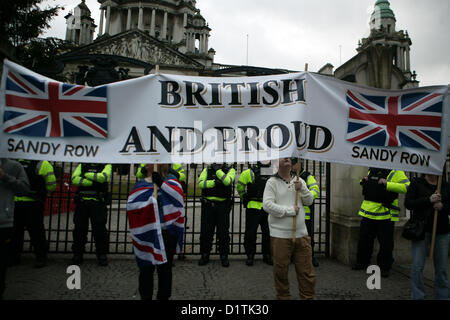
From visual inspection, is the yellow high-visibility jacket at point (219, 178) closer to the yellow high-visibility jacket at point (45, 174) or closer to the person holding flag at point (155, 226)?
the person holding flag at point (155, 226)

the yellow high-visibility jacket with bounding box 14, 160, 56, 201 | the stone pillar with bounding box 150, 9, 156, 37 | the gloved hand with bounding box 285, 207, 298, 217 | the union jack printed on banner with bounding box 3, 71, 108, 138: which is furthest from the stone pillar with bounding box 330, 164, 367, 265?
the stone pillar with bounding box 150, 9, 156, 37

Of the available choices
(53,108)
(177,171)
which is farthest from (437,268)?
(53,108)

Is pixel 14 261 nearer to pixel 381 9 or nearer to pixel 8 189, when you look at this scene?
pixel 8 189

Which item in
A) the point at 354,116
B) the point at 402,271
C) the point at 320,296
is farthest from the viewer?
the point at 402,271

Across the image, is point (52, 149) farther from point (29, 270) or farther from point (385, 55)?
point (385, 55)

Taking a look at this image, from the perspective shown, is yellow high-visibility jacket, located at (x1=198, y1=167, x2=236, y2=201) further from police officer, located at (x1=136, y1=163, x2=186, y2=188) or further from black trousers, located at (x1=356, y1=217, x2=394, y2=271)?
black trousers, located at (x1=356, y1=217, x2=394, y2=271)

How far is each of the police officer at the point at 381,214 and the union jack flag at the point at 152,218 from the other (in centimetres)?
358

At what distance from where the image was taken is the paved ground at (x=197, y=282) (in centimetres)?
407

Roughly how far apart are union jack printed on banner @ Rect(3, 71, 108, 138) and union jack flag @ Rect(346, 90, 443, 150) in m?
3.12

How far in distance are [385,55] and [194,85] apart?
4.10 metres

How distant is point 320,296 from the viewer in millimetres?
4152

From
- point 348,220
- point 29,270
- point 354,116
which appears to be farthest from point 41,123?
point 348,220

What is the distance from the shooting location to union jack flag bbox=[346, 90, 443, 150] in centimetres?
361

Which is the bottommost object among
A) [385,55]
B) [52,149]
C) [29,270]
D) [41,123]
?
[29,270]
